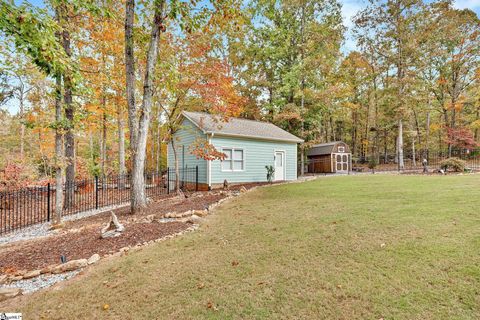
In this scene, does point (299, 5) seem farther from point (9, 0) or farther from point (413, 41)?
point (9, 0)

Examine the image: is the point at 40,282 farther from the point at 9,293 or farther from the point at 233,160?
the point at 233,160

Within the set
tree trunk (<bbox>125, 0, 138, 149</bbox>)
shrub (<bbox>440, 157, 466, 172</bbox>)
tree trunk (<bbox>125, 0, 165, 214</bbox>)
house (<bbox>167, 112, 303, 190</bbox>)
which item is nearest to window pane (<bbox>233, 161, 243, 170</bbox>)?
house (<bbox>167, 112, 303, 190</bbox>)

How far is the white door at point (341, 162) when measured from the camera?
70.7 feet

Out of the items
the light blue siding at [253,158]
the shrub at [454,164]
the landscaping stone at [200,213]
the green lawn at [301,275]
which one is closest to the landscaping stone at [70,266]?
the green lawn at [301,275]

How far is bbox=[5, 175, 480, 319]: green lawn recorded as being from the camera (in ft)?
7.90

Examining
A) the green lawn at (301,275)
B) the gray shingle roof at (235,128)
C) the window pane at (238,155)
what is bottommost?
the green lawn at (301,275)

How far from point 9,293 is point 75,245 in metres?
1.45

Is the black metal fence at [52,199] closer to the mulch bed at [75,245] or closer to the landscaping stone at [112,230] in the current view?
the mulch bed at [75,245]

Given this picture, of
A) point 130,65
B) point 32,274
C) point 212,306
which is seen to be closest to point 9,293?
point 32,274

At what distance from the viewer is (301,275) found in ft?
9.79

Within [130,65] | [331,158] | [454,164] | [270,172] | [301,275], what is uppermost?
[130,65]

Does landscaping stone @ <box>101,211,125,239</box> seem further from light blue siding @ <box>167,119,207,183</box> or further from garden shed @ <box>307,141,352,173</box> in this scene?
garden shed @ <box>307,141,352,173</box>

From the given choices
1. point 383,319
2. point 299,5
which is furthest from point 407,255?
point 299,5

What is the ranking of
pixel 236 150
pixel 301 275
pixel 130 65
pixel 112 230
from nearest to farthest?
1. pixel 301 275
2. pixel 112 230
3. pixel 130 65
4. pixel 236 150
